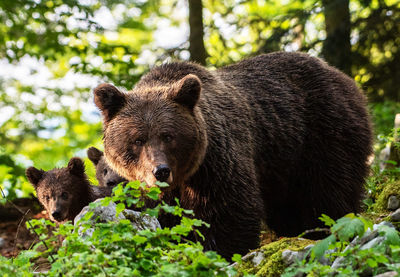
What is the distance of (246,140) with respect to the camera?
5969 mm

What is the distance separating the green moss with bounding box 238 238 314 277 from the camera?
392 cm

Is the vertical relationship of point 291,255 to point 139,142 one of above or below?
below

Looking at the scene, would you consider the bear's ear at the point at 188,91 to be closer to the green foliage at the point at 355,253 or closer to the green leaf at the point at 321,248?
the green foliage at the point at 355,253

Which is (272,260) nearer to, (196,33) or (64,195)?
(64,195)

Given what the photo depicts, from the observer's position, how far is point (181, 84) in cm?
522

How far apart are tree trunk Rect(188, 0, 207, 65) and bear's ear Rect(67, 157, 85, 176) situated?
401 cm

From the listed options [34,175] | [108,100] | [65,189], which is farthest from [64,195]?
[108,100]

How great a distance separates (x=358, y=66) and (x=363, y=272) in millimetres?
7408

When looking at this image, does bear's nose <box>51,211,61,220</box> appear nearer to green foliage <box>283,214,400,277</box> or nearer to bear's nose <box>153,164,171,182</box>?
bear's nose <box>153,164,171,182</box>

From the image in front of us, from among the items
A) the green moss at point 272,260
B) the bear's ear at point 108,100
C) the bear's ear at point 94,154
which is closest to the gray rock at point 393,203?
the green moss at point 272,260

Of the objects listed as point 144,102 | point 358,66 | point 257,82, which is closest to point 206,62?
point 358,66

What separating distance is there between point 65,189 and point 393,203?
13.1 ft

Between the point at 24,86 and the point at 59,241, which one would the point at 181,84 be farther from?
the point at 24,86

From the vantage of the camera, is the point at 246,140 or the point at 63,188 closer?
the point at 246,140
